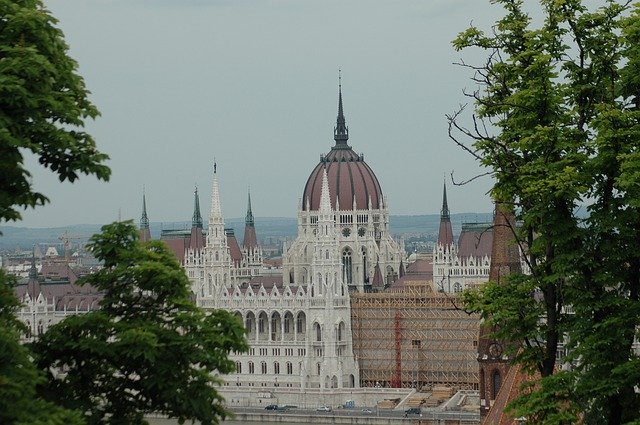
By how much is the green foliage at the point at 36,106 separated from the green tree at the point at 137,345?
4.30 feet

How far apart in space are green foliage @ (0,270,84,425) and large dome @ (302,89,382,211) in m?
76.7

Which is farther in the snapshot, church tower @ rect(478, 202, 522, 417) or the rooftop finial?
the rooftop finial

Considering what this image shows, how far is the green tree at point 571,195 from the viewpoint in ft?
66.5

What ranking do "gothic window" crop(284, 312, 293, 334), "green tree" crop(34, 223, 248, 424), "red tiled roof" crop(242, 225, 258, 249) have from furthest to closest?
"red tiled roof" crop(242, 225, 258, 249) < "gothic window" crop(284, 312, 293, 334) < "green tree" crop(34, 223, 248, 424)

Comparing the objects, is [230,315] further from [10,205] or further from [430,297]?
[430,297]

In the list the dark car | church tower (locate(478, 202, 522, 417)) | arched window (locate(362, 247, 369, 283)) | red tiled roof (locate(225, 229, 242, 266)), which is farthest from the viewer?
red tiled roof (locate(225, 229, 242, 266))

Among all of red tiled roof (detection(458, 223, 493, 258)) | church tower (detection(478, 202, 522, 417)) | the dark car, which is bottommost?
the dark car

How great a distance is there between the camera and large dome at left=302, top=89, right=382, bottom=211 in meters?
95.8

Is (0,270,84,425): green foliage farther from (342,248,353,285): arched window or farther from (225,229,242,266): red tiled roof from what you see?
(225,229,242,266): red tiled roof

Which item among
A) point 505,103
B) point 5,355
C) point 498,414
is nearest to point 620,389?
point 505,103

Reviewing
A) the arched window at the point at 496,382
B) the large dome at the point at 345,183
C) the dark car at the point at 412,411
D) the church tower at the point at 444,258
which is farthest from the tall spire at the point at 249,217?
the arched window at the point at 496,382

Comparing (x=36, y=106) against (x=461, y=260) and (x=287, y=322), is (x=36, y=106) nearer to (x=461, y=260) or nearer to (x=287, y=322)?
(x=287, y=322)

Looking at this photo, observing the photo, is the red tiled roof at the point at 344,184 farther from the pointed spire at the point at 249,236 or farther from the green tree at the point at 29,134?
the green tree at the point at 29,134

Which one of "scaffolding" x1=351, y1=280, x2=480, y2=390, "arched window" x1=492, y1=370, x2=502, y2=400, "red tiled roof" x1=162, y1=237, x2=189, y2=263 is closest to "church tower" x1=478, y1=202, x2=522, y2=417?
"arched window" x1=492, y1=370, x2=502, y2=400
